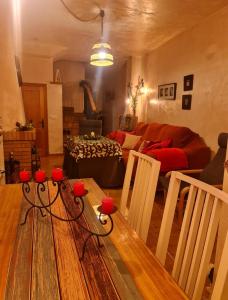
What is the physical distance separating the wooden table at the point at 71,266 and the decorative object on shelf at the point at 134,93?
203 inches

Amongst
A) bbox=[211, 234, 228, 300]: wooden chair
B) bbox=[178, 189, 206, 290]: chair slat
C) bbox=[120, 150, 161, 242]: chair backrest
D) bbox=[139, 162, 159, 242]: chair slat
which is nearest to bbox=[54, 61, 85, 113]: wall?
bbox=[120, 150, 161, 242]: chair backrest

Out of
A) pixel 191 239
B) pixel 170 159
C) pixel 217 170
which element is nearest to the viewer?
pixel 191 239

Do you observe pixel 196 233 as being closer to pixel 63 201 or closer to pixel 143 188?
pixel 143 188

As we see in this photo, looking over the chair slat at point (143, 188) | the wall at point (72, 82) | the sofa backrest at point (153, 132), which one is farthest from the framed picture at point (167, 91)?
the chair slat at point (143, 188)

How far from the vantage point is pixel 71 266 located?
2.81 feet

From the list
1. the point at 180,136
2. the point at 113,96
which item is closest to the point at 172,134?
the point at 180,136

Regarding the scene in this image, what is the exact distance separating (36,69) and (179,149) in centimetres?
444

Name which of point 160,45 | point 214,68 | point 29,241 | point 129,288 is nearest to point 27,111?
point 160,45

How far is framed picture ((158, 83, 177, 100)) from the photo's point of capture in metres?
4.51

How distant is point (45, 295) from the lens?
2.37 feet

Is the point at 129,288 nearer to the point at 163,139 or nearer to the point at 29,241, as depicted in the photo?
the point at 29,241

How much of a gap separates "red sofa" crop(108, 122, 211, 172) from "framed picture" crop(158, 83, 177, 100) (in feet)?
1.98

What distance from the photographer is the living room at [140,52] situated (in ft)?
10.3

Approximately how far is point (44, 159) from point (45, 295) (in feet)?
17.8
